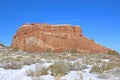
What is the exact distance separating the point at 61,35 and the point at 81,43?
570cm

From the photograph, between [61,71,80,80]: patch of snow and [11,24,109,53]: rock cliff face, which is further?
[11,24,109,53]: rock cliff face

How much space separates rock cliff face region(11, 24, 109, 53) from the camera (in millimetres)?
69062

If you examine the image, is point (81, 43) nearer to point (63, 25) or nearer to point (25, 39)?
point (63, 25)

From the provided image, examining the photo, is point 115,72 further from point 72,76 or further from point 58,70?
point 58,70

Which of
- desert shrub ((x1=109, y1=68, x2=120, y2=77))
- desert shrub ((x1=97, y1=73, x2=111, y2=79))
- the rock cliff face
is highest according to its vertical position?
the rock cliff face

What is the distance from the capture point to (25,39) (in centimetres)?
7194

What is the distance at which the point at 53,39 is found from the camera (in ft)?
235

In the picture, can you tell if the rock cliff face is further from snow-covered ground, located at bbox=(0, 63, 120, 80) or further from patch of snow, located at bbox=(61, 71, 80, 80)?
patch of snow, located at bbox=(61, 71, 80, 80)

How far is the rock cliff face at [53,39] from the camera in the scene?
6906 cm

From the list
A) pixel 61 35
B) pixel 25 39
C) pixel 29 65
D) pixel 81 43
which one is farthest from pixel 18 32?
pixel 29 65

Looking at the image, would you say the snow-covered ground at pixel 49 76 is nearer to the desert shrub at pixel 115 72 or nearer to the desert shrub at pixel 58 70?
the desert shrub at pixel 58 70

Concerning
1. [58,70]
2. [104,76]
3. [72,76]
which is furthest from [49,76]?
[104,76]

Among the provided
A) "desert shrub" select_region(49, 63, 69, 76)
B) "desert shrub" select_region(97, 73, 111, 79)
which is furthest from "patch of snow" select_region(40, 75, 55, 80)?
"desert shrub" select_region(97, 73, 111, 79)

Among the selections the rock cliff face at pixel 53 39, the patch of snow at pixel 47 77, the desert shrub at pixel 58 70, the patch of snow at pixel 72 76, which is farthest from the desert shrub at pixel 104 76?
the rock cliff face at pixel 53 39
